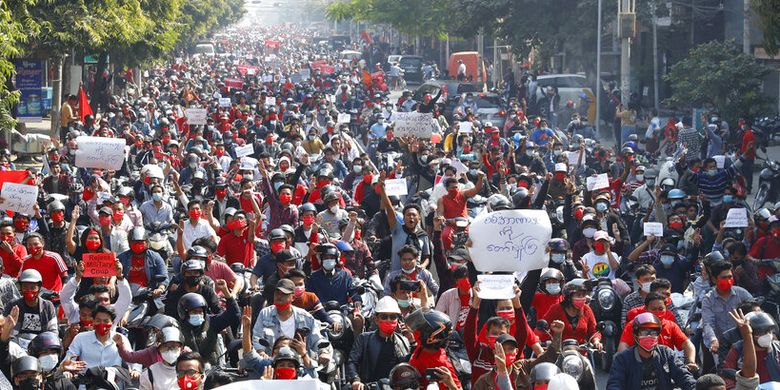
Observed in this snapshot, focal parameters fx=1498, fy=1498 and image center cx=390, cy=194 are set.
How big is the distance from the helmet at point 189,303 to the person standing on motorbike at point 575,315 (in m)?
2.57

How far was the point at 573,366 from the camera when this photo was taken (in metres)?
9.05

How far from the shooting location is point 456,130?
86.9ft

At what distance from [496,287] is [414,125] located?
1374cm

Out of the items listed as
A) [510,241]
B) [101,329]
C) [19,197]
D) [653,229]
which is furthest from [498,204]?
[101,329]

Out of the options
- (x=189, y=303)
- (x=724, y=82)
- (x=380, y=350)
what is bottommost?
(x=380, y=350)

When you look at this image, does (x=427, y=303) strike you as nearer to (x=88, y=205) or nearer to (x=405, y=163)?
(x=88, y=205)

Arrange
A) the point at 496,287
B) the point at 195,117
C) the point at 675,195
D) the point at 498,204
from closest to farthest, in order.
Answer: the point at 496,287 < the point at 498,204 < the point at 675,195 < the point at 195,117

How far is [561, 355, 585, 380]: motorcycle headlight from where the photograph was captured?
9.02 metres

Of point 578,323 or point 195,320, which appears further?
point 578,323

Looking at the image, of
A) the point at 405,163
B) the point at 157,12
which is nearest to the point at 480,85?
the point at 157,12

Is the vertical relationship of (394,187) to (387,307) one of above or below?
above

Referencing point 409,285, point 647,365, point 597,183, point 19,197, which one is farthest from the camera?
point 597,183

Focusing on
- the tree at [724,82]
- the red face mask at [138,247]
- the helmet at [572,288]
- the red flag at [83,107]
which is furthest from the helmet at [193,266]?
the tree at [724,82]

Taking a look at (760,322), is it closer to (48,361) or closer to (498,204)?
(48,361)
